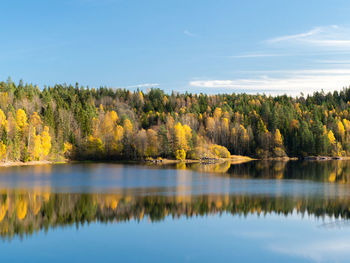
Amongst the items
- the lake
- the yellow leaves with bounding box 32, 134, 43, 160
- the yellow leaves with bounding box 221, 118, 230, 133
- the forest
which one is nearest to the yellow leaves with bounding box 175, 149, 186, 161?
the forest

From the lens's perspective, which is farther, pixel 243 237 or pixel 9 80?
pixel 9 80

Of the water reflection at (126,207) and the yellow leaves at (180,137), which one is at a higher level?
the yellow leaves at (180,137)

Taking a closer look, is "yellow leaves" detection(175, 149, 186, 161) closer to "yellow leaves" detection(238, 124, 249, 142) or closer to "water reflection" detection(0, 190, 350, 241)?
"yellow leaves" detection(238, 124, 249, 142)

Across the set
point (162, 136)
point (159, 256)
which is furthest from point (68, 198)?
point (162, 136)

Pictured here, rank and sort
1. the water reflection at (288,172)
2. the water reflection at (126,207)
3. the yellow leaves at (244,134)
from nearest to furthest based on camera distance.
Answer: the water reflection at (126,207), the water reflection at (288,172), the yellow leaves at (244,134)

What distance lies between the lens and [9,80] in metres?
185

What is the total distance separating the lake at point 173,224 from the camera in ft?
93.0

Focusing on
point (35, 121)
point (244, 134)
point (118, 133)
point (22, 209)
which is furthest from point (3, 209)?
point (244, 134)

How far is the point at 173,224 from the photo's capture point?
121 ft

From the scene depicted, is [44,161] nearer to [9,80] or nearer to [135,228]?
[9,80]

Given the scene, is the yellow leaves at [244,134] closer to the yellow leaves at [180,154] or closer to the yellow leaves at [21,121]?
the yellow leaves at [180,154]

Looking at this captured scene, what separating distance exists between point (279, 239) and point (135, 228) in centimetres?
1202

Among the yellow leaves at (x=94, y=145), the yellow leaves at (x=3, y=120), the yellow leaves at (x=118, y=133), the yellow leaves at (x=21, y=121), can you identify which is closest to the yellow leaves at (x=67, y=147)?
the yellow leaves at (x=94, y=145)

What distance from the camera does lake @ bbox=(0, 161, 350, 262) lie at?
2834 cm
